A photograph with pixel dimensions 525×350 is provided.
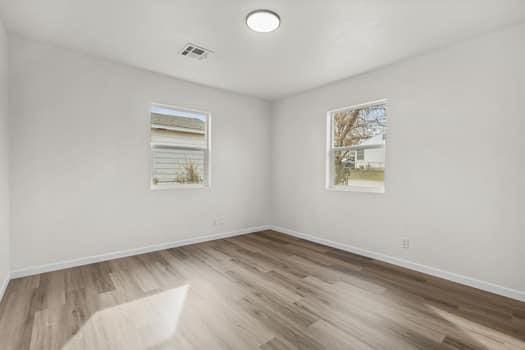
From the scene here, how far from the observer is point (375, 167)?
3.46 metres

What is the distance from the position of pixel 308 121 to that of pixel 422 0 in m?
2.36

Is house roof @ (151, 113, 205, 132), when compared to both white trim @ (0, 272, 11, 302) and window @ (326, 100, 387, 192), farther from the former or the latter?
white trim @ (0, 272, 11, 302)

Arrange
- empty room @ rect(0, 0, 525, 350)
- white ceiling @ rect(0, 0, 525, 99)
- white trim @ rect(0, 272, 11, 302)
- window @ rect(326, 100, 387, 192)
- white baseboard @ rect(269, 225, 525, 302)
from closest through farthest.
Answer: empty room @ rect(0, 0, 525, 350), white ceiling @ rect(0, 0, 525, 99), white trim @ rect(0, 272, 11, 302), white baseboard @ rect(269, 225, 525, 302), window @ rect(326, 100, 387, 192)

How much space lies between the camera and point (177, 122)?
388cm

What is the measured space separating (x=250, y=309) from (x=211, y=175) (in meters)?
2.49

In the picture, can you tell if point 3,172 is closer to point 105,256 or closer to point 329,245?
point 105,256

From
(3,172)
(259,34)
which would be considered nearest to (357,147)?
(259,34)

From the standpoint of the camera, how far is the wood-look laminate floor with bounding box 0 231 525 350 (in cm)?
174

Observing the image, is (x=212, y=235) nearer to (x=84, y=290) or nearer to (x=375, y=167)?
(x=84, y=290)

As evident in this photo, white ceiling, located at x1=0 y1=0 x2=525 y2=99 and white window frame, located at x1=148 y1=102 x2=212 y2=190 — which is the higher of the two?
white ceiling, located at x1=0 y1=0 x2=525 y2=99

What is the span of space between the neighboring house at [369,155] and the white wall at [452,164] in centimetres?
20

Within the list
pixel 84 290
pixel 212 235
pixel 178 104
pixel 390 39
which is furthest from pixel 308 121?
pixel 84 290

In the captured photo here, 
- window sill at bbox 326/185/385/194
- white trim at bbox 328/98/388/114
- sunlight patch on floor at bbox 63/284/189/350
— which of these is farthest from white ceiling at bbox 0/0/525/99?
sunlight patch on floor at bbox 63/284/189/350

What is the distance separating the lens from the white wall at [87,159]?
2.70 meters
